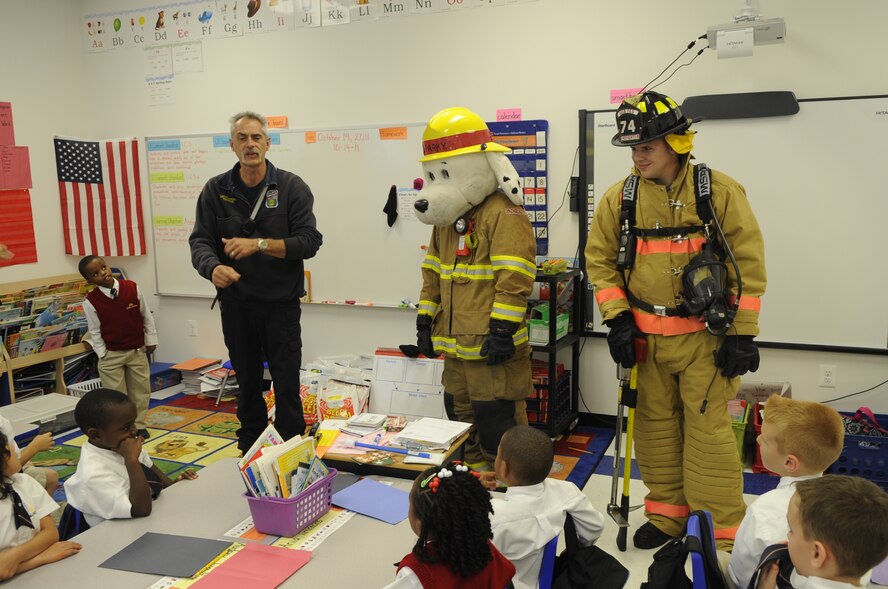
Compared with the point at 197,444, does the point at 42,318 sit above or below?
above

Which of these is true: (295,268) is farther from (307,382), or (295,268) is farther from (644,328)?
(644,328)

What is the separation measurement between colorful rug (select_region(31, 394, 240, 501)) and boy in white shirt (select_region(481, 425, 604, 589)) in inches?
97.4

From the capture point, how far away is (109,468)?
212 centimetres

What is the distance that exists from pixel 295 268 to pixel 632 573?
1952mm

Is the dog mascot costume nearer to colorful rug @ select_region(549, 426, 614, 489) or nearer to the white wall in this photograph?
colorful rug @ select_region(549, 426, 614, 489)

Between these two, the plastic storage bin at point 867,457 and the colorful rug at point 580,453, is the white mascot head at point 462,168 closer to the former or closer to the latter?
the colorful rug at point 580,453

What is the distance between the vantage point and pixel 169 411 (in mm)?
4879

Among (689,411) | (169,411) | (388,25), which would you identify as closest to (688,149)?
(689,411)

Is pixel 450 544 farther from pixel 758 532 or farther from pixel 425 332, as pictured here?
pixel 425 332

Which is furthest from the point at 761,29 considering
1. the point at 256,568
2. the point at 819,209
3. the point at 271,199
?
the point at 256,568

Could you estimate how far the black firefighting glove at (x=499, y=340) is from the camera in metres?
3.09

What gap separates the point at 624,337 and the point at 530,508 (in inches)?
43.0

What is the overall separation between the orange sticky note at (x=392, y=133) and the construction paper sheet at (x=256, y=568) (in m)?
3.24

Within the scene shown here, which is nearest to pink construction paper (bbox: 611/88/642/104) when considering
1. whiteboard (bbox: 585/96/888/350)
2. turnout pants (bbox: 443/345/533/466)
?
whiteboard (bbox: 585/96/888/350)
